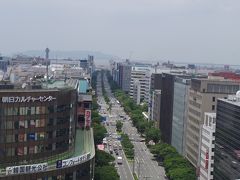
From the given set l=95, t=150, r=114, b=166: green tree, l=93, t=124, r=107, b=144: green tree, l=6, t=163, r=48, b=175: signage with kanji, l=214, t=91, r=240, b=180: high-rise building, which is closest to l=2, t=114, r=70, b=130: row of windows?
l=6, t=163, r=48, b=175: signage with kanji

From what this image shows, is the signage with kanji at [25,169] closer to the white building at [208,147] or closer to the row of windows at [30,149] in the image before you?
the row of windows at [30,149]

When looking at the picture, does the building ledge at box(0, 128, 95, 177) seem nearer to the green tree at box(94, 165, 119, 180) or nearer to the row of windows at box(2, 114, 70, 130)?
the row of windows at box(2, 114, 70, 130)

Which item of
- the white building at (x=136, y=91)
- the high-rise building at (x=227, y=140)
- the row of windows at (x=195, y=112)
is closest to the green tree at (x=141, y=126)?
the row of windows at (x=195, y=112)

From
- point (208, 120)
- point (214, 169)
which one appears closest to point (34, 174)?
point (214, 169)

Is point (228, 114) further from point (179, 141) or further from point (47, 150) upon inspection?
point (179, 141)

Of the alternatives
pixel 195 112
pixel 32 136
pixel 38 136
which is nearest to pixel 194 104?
pixel 195 112

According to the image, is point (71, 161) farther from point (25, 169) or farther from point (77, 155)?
point (77, 155)
